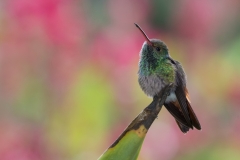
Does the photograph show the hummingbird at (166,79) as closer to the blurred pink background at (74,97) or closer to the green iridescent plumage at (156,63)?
the green iridescent plumage at (156,63)

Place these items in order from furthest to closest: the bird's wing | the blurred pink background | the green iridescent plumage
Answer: the blurred pink background → the green iridescent plumage → the bird's wing

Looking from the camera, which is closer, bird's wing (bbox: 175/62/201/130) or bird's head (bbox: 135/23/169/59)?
bird's wing (bbox: 175/62/201/130)

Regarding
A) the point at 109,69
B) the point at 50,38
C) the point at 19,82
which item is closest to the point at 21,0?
the point at 50,38

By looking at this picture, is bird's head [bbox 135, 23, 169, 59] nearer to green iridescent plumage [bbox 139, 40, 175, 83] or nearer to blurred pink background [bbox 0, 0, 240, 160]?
green iridescent plumage [bbox 139, 40, 175, 83]

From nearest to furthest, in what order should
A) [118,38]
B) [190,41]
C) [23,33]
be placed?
[23,33] < [118,38] < [190,41]

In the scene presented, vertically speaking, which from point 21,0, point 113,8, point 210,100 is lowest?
point 210,100

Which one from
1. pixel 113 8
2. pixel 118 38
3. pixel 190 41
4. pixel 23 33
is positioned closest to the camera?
pixel 23 33

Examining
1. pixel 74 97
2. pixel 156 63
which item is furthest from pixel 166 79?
pixel 74 97

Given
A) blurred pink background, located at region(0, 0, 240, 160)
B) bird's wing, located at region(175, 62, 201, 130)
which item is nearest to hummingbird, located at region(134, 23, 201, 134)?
bird's wing, located at region(175, 62, 201, 130)

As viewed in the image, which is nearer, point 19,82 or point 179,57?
point 19,82

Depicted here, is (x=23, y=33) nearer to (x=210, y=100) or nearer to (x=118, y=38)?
(x=118, y=38)
